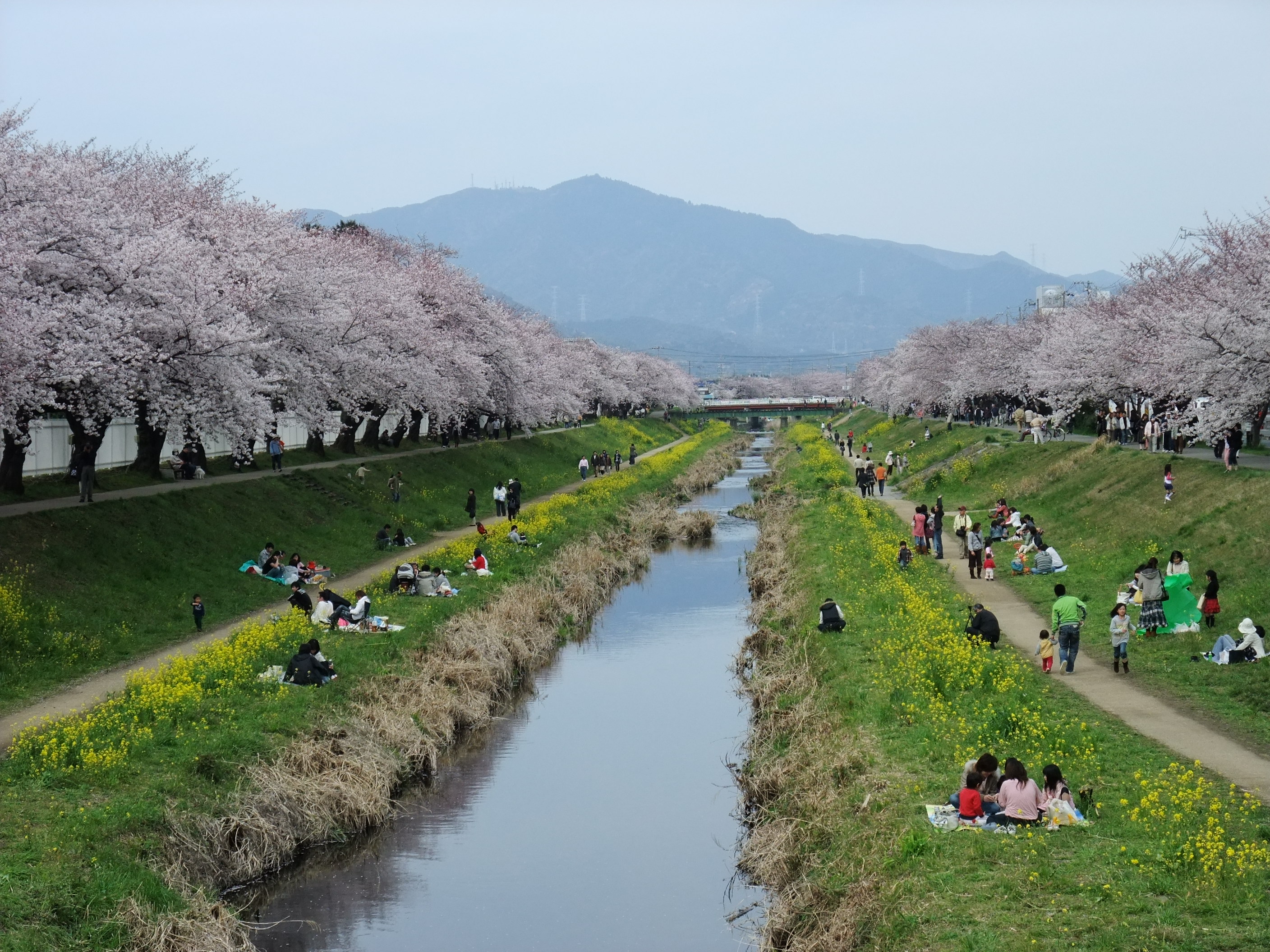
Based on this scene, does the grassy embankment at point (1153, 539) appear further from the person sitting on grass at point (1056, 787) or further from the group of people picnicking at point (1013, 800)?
the group of people picnicking at point (1013, 800)

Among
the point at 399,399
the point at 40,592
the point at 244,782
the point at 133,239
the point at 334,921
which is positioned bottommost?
the point at 334,921

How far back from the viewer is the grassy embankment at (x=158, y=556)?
23594mm

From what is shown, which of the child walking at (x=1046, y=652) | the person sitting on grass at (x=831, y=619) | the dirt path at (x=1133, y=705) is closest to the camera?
the dirt path at (x=1133, y=705)

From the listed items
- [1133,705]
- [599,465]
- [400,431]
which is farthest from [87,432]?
[599,465]

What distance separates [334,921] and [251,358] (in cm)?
2487

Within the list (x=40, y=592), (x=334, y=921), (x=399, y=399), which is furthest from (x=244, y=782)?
(x=399, y=399)

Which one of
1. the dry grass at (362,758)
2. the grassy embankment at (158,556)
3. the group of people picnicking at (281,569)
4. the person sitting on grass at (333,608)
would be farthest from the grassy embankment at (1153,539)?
the grassy embankment at (158,556)

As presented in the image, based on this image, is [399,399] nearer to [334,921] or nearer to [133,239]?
[133,239]

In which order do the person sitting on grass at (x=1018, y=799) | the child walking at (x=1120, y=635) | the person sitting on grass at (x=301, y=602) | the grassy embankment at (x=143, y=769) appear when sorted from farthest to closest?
1. the person sitting on grass at (x=301, y=602)
2. the child walking at (x=1120, y=635)
3. the person sitting on grass at (x=1018, y=799)
4. the grassy embankment at (x=143, y=769)

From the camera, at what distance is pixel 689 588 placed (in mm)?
43375

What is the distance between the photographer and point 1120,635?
71.2 ft

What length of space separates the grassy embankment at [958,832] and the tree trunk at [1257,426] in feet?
49.5

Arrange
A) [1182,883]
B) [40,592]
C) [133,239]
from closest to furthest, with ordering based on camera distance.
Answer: [1182,883] → [40,592] → [133,239]

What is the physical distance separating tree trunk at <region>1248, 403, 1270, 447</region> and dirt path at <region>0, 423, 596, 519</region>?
3157 centimetres
